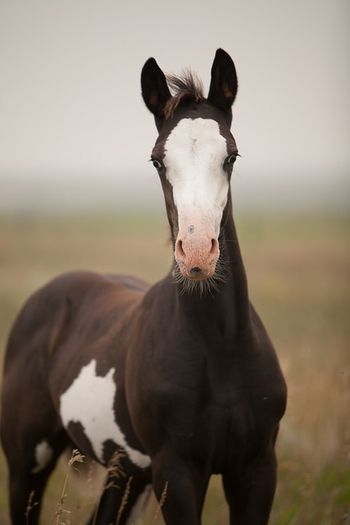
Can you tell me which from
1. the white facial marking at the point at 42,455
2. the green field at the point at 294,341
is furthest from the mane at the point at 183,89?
the white facial marking at the point at 42,455

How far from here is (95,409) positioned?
5.03m

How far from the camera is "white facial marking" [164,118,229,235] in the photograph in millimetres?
3869

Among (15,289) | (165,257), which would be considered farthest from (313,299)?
(165,257)

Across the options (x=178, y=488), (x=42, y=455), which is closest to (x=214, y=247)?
(x=178, y=488)

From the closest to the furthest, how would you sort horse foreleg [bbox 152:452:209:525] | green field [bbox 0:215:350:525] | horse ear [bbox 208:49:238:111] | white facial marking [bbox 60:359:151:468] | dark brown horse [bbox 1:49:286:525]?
1. dark brown horse [bbox 1:49:286:525]
2. horse foreleg [bbox 152:452:209:525]
3. horse ear [bbox 208:49:238:111]
4. white facial marking [bbox 60:359:151:468]
5. green field [bbox 0:215:350:525]

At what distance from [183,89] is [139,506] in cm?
275

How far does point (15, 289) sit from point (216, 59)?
59.9 feet

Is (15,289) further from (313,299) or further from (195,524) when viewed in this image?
(195,524)

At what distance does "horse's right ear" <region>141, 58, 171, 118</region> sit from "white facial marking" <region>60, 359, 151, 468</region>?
1577 mm

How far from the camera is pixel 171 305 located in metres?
4.46

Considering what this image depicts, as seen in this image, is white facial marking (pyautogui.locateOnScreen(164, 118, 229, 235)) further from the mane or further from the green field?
the green field

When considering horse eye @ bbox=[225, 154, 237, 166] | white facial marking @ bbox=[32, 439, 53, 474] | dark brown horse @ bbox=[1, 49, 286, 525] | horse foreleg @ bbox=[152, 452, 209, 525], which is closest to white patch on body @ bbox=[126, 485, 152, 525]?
dark brown horse @ bbox=[1, 49, 286, 525]

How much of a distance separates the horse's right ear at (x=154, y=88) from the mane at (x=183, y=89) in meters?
0.04

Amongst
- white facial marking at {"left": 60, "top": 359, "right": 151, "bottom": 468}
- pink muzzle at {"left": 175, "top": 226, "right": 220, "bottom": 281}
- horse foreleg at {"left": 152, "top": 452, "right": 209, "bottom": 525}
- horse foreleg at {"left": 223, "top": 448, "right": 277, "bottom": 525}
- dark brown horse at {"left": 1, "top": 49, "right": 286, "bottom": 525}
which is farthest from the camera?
white facial marking at {"left": 60, "top": 359, "right": 151, "bottom": 468}
